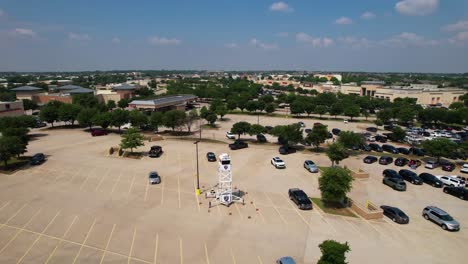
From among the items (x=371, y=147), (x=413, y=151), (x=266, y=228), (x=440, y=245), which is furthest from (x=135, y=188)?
(x=413, y=151)

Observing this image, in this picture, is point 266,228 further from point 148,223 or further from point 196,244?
point 148,223

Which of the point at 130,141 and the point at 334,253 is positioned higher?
the point at 334,253

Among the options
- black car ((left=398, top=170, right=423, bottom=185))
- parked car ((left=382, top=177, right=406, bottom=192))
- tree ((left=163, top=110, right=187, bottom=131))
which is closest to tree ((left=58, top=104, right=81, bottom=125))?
tree ((left=163, top=110, right=187, bottom=131))

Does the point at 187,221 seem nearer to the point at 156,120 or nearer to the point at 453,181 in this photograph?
the point at 453,181

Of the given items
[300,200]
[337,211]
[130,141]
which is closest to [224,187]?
[300,200]

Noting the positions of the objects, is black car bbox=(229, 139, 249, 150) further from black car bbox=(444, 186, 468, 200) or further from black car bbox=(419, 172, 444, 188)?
black car bbox=(444, 186, 468, 200)

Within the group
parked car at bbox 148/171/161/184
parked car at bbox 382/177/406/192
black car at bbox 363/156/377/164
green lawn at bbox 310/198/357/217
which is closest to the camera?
green lawn at bbox 310/198/357/217

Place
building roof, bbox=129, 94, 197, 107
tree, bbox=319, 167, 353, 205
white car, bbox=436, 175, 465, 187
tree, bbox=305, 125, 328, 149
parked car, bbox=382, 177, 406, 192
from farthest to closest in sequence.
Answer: building roof, bbox=129, 94, 197, 107
tree, bbox=305, 125, 328, 149
white car, bbox=436, 175, 465, 187
parked car, bbox=382, 177, 406, 192
tree, bbox=319, 167, 353, 205
